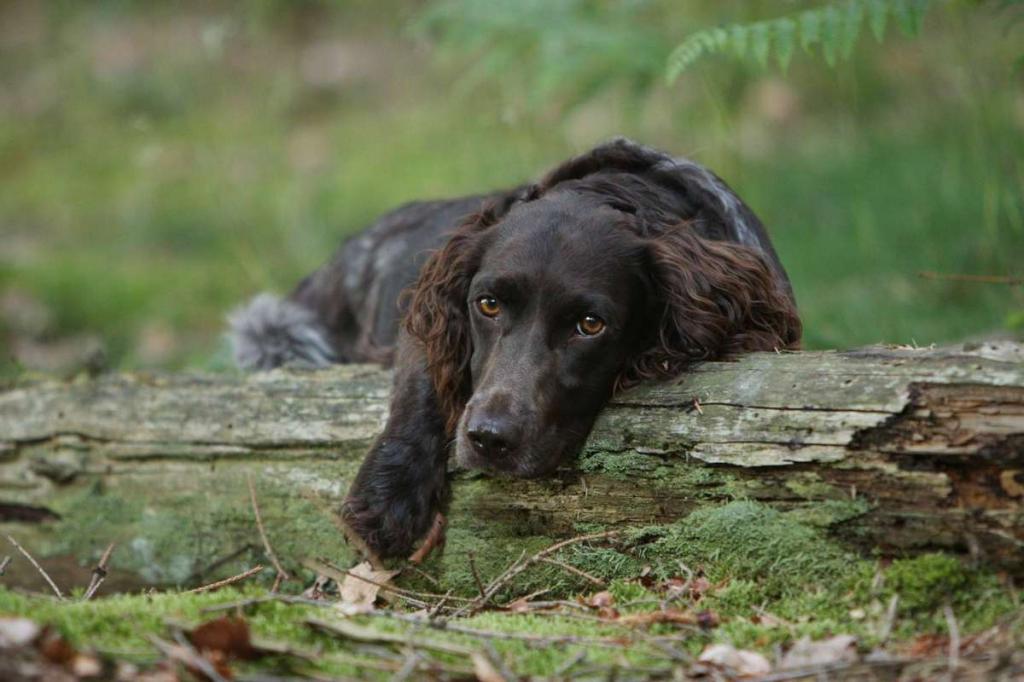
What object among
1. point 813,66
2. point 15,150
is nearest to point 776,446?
point 813,66

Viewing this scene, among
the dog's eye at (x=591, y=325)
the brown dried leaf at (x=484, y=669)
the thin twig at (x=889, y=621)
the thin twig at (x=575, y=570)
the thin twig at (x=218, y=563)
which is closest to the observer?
the brown dried leaf at (x=484, y=669)

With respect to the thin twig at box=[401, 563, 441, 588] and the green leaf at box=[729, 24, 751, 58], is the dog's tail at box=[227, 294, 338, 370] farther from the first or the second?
the green leaf at box=[729, 24, 751, 58]

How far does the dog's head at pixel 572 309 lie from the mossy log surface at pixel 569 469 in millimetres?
159

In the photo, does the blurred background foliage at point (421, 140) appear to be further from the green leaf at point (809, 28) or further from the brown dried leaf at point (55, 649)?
the brown dried leaf at point (55, 649)

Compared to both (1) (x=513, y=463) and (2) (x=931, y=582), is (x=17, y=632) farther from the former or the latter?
(2) (x=931, y=582)

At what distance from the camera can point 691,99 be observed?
11039mm

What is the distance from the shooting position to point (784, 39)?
526 cm

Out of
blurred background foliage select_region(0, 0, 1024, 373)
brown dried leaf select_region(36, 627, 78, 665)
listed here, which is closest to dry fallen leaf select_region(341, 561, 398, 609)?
brown dried leaf select_region(36, 627, 78, 665)

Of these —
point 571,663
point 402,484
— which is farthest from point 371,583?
point 571,663

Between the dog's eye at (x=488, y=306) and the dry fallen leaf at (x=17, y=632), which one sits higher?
the dog's eye at (x=488, y=306)

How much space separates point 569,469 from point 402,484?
66 centimetres

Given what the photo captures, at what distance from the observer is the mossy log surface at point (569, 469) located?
326 cm

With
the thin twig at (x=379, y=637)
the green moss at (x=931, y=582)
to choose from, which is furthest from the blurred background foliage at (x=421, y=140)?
the thin twig at (x=379, y=637)

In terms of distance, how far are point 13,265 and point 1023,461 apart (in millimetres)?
9711
